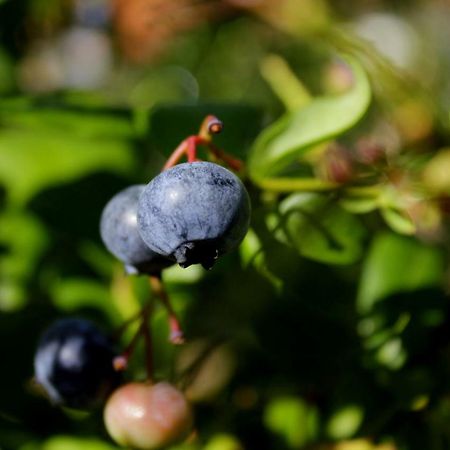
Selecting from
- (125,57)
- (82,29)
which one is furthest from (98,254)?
(82,29)

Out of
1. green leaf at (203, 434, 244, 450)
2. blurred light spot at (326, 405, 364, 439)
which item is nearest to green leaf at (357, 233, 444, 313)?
blurred light spot at (326, 405, 364, 439)

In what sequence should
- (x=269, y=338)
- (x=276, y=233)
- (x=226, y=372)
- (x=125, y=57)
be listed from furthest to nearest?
(x=125, y=57) → (x=226, y=372) → (x=269, y=338) → (x=276, y=233)

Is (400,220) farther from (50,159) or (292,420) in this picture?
(50,159)

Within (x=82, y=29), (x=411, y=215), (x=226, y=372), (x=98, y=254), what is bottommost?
(x=82, y=29)

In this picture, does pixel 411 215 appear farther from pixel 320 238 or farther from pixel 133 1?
pixel 133 1

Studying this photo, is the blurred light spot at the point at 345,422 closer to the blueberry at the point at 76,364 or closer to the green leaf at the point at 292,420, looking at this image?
the green leaf at the point at 292,420

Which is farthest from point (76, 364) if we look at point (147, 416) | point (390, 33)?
point (390, 33)

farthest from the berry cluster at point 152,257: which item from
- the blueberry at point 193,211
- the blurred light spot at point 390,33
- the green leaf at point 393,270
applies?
the blurred light spot at point 390,33
